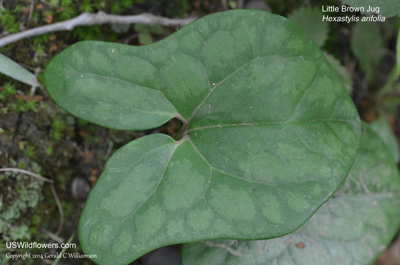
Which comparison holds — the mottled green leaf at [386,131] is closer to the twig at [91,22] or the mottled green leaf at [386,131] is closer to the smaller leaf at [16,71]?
the twig at [91,22]

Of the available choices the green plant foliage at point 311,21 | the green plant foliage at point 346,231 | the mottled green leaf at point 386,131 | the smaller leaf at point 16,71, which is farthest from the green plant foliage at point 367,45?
the smaller leaf at point 16,71

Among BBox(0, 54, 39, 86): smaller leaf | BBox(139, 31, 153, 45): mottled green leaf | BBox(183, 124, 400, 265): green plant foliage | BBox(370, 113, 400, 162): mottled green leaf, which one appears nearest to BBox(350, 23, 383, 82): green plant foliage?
BBox(370, 113, 400, 162): mottled green leaf

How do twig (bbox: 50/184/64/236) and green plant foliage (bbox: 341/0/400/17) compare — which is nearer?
green plant foliage (bbox: 341/0/400/17)

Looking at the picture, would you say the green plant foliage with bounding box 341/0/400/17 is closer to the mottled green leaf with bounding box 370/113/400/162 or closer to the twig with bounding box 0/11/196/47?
the twig with bounding box 0/11/196/47

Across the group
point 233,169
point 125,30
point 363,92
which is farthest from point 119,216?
point 363,92

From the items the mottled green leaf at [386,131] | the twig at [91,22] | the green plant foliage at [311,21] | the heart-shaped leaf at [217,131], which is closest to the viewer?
the heart-shaped leaf at [217,131]
